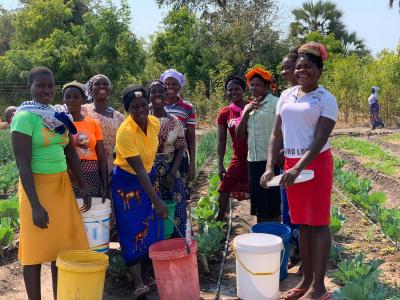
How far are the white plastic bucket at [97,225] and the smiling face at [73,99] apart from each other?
0.72 meters

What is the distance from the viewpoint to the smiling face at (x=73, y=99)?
3658mm

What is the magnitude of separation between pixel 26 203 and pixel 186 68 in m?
21.0

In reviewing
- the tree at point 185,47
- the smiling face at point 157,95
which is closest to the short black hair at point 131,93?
the smiling face at point 157,95

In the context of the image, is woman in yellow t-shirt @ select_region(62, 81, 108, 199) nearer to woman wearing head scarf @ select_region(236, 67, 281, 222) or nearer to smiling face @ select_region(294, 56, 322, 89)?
woman wearing head scarf @ select_region(236, 67, 281, 222)

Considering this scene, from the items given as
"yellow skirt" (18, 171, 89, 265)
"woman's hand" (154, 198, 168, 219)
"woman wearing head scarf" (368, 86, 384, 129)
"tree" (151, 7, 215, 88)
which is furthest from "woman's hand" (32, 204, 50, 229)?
"tree" (151, 7, 215, 88)

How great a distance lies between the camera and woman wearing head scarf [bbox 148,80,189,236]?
3.84 meters

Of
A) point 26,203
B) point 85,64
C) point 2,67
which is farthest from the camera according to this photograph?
point 2,67

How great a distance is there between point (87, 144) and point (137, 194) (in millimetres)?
583

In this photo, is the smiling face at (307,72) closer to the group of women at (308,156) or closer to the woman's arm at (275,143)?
the group of women at (308,156)

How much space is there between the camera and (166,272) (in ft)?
10.4

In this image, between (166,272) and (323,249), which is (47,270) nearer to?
(166,272)

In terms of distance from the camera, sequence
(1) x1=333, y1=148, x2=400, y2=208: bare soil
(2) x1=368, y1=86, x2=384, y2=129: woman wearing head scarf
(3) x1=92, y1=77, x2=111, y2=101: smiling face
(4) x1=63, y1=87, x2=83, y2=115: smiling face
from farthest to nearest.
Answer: (2) x1=368, y1=86, x2=384, y2=129: woman wearing head scarf
(1) x1=333, y1=148, x2=400, y2=208: bare soil
(3) x1=92, y1=77, x2=111, y2=101: smiling face
(4) x1=63, y1=87, x2=83, y2=115: smiling face

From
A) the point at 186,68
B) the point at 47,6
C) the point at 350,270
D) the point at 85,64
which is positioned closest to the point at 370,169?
the point at 350,270

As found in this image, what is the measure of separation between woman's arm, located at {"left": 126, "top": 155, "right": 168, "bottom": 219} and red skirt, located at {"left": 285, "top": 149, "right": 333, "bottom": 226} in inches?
35.9
